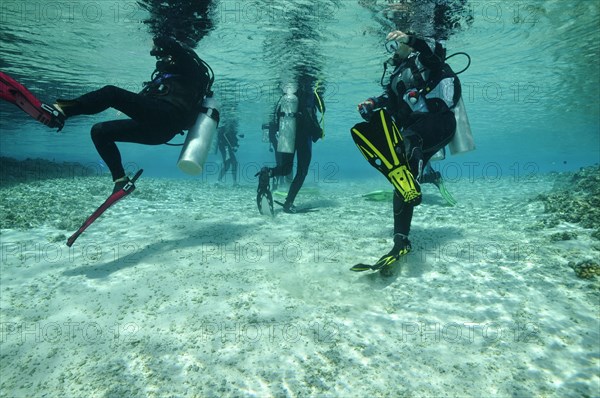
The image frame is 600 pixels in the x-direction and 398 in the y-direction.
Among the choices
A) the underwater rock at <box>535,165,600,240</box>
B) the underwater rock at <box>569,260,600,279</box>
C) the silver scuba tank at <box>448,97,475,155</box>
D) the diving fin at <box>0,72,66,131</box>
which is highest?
the diving fin at <box>0,72,66,131</box>

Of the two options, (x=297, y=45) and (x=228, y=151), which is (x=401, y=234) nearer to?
(x=297, y=45)

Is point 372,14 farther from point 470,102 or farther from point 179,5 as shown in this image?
point 470,102

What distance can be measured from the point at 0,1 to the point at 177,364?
42.9 feet

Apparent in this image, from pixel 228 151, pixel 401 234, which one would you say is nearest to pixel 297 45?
pixel 228 151

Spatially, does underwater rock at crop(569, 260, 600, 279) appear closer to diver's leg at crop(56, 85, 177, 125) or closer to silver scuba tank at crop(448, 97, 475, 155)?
silver scuba tank at crop(448, 97, 475, 155)

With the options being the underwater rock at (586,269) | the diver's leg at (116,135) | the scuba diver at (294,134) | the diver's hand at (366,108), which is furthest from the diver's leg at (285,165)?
the underwater rock at (586,269)

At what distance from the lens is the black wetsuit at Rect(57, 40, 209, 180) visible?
4.39 meters

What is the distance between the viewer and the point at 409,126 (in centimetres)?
455

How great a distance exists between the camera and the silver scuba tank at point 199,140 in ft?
17.2

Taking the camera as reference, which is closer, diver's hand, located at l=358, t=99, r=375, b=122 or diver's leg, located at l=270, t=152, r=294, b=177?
diver's hand, located at l=358, t=99, r=375, b=122

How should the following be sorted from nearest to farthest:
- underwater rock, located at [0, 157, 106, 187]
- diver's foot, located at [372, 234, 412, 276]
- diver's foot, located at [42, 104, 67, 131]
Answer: diver's foot, located at [42, 104, 67, 131] < diver's foot, located at [372, 234, 412, 276] < underwater rock, located at [0, 157, 106, 187]

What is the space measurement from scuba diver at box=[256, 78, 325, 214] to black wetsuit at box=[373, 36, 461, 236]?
400 cm

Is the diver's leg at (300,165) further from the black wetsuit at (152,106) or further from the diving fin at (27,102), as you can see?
the diving fin at (27,102)

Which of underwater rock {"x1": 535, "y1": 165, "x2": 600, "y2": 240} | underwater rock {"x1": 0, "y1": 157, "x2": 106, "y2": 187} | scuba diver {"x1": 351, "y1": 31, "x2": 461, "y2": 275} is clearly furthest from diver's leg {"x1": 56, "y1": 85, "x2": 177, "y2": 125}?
underwater rock {"x1": 0, "y1": 157, "x2": 106, "y2": 187}
